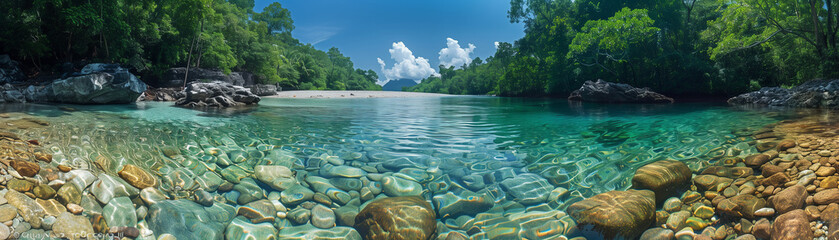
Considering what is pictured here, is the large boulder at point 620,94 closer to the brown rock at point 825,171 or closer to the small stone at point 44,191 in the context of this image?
the brown rock at point 825,171

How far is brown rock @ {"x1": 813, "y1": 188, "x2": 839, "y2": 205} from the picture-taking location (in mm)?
2707

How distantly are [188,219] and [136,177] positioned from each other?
107 centimetres

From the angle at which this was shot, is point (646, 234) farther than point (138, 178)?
No

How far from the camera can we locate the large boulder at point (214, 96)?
1348 cm

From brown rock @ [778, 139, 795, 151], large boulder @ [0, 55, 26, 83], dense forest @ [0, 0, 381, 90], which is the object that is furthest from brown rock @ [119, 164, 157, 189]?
large boulder @ [0, 55, 26, 83]

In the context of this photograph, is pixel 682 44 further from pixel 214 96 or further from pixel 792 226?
pixel 214 96

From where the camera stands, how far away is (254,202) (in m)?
3.22

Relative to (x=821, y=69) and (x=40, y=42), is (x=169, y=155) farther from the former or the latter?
(x=821, y=69)

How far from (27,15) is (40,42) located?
5.19 ft

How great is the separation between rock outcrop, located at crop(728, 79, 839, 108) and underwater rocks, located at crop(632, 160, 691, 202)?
13614 millimetres

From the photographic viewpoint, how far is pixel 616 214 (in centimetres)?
288

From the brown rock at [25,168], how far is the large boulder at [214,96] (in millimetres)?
11007

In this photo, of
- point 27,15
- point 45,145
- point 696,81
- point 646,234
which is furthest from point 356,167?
point 696,81

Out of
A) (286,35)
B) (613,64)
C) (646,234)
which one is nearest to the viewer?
A: (646,234)
